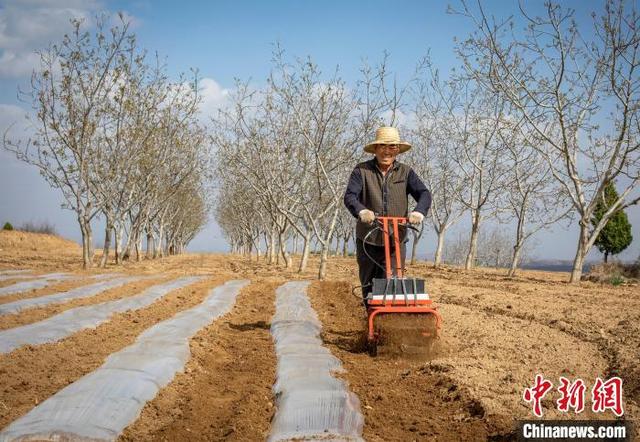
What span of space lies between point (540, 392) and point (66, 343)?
4.67 metres

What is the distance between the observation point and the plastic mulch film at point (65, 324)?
5637 millimetres

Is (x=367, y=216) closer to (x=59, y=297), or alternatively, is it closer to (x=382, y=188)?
(x=382, y=188)

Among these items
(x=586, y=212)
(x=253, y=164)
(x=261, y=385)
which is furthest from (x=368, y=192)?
(x=253, y=164)

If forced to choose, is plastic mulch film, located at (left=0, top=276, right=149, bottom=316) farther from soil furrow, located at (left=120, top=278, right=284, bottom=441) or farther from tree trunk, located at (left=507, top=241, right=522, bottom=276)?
tree trunk, located at (left=507, top=241, right=522, bottom=276)

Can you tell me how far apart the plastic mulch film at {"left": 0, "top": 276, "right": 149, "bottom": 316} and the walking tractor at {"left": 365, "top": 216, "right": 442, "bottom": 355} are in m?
5.60

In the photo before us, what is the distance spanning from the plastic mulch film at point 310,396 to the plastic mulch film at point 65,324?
2.43 meters

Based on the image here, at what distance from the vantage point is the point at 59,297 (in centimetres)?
938

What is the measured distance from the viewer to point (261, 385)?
14.6 ft

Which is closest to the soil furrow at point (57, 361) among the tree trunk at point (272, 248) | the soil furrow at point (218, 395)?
the soil furrow at point (218, 395)

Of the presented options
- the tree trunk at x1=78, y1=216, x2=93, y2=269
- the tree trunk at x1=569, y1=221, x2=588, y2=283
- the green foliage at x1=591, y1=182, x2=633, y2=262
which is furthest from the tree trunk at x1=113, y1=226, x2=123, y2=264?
the green foliage at x1=591, y1=182, x2=633, y2=262

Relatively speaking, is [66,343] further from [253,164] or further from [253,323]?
[253,164]

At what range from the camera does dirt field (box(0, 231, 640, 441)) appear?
352 centimetres

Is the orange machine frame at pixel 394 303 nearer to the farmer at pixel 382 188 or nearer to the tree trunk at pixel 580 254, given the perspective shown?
the farmer at pixel 382 188

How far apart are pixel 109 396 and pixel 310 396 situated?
1.36 m
